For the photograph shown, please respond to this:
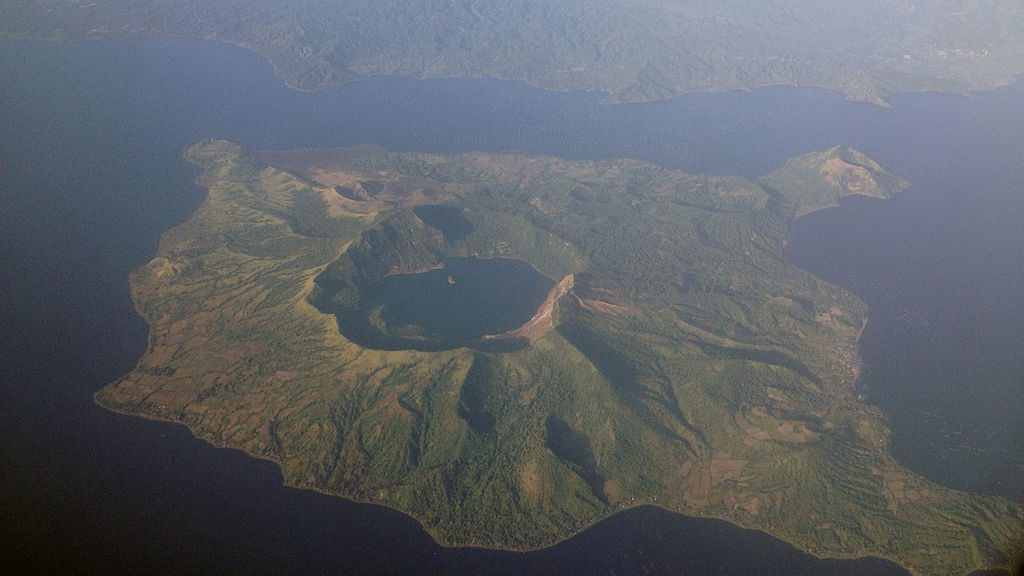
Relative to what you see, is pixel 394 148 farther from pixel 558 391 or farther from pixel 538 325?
pixel 558 391

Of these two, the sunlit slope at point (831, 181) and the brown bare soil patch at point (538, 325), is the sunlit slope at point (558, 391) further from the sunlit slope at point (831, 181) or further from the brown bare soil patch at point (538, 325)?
the sunlit slope at point (831, 181)

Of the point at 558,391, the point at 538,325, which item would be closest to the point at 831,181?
the point at 538,325

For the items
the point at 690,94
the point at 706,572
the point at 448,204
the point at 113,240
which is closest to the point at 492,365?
the point at 706,572

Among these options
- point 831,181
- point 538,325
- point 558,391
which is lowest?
point 558,391

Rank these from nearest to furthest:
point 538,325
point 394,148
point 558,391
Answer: point 558,391 < point 538,325 < point 394,148

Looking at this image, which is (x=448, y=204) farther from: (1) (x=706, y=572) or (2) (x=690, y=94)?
(2) (x=690, y=94)
